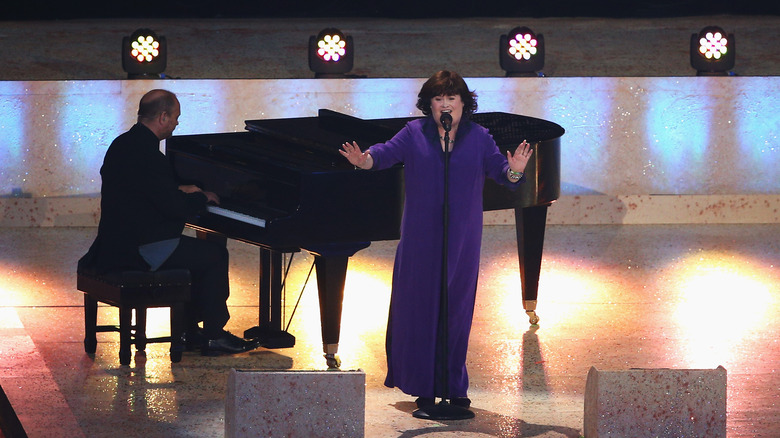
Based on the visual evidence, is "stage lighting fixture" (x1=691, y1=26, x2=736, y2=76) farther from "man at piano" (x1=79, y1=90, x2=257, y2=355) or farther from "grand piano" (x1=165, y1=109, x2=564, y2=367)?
"man at piano" (x1=79, y1=90, x2=257, y2=355)

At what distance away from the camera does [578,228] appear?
30.1ft

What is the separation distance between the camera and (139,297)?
5422mm

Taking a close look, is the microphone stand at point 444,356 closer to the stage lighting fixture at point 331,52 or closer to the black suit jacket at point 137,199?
the black suit jacket at point 137,199

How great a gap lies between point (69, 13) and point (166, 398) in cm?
727

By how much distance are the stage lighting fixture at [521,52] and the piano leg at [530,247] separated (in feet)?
9.72

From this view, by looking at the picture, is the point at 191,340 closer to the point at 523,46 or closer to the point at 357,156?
the point at 357,156

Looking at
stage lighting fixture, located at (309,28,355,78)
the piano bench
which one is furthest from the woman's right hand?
stage lighting fixture, located at (309,28,355,78)

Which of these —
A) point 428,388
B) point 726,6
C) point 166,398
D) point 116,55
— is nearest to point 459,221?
point 428,388

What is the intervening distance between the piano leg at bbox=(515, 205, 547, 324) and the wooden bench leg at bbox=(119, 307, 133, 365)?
6.50 feet

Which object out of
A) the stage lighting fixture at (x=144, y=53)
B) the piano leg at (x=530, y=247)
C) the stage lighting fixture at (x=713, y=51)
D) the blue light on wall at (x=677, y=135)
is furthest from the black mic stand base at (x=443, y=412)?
the stage lighting fixture at (x=713, y=51)

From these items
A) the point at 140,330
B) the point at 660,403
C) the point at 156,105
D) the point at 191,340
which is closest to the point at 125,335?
the point at 140,330

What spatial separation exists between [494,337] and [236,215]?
1.54 meters

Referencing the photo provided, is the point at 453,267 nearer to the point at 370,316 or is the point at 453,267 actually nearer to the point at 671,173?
the point at 370,316

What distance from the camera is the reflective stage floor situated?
4938 millimetres
